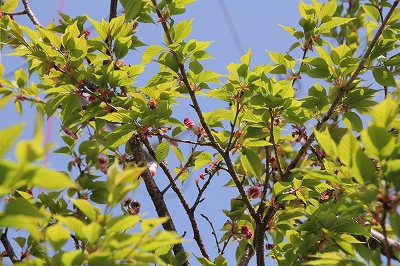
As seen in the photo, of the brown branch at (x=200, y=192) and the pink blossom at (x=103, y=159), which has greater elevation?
the pink blossom at (x=103, y=159)

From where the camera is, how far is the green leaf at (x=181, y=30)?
137 centimetres

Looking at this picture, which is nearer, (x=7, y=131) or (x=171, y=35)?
(x=7, y=131)

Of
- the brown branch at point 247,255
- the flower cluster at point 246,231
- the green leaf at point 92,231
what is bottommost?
the brown branch at point 247,255

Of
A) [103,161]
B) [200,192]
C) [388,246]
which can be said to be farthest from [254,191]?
[388,246]

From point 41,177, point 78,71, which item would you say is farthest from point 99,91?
point 41,177

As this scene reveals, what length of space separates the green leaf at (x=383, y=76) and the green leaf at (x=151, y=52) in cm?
57

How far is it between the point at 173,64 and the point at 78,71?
0.27 meters

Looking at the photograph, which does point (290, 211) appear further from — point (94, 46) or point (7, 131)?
point (7, 131)

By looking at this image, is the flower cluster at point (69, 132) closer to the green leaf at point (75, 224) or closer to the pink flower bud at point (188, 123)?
the pink flower bud at point (188, 123)

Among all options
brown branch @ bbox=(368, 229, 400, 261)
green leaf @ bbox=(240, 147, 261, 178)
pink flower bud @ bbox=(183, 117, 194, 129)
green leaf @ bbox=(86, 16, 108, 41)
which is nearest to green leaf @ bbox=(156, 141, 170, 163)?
pink flower bud @ bbox=(183, 117, 194, 129)

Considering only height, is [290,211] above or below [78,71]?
below

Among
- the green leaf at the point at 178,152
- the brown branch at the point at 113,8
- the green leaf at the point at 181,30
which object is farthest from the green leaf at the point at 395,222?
the brown branch at the point at 113,8

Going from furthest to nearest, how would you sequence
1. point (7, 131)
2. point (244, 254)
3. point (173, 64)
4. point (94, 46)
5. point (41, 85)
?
point (41, 85) → point (244, 254) → point (94, 46) → point (173, 64) → point (7, 131)

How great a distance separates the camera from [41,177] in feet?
1.69
